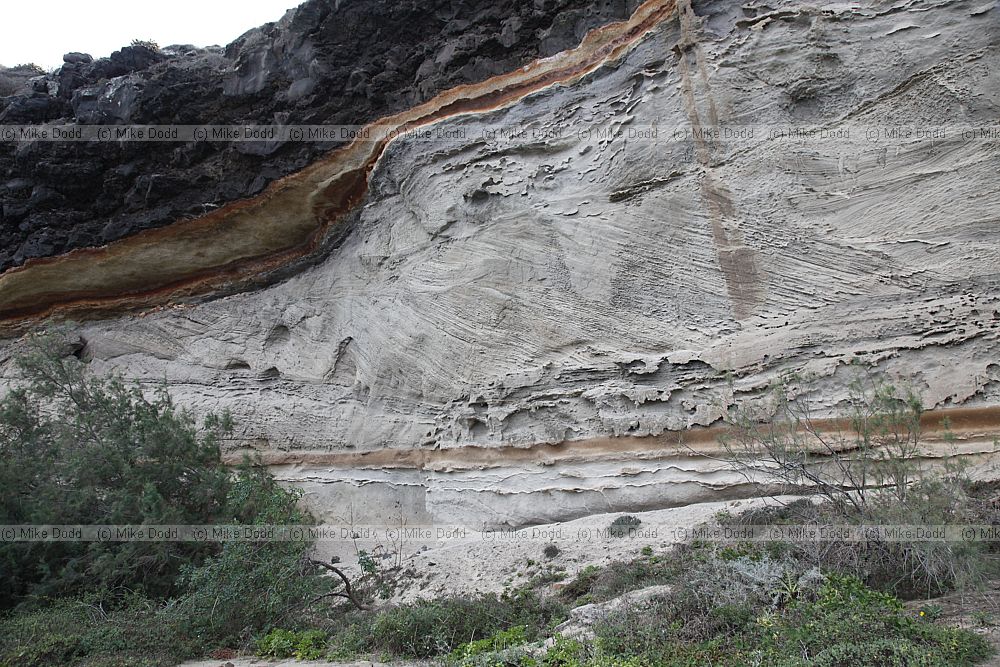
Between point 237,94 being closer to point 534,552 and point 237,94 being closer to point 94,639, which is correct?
point 94,639

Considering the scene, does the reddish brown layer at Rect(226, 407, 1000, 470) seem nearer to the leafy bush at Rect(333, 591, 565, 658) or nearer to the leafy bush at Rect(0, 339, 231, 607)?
the leafy bush at Rect(0, 339, 231, 607)

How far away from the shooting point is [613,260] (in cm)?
755

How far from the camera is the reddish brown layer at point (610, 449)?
5641 millimetres

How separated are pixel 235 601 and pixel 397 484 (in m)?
2.70

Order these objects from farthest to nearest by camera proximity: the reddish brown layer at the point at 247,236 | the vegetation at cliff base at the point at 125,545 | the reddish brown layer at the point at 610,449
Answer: the reddish brown layer at the point at 247,236 < the vegetation at cliff base at the point at 125,545 < the reddish brown layer at the point at 610,449

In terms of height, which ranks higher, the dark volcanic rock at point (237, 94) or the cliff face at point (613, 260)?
the dark volcanic rock at point (237, 94)

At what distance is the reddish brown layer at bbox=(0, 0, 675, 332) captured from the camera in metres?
8.25

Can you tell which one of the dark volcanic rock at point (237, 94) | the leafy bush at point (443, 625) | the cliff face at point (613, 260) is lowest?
the leafy bush at point (443, 625)

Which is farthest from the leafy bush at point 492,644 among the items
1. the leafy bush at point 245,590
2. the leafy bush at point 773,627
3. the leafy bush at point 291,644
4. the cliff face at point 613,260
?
the cliff face at point 613,260

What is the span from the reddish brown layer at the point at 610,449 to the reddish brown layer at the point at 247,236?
9.64 feet

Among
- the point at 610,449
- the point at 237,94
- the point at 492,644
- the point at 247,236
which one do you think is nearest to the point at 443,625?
the point at 492,644

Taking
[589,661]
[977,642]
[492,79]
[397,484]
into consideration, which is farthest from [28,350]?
[977,642]

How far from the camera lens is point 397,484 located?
28.3 ft

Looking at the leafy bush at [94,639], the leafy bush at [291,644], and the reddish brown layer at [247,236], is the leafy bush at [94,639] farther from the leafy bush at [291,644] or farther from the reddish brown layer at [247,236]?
the reddish brown layer at [247,236]
